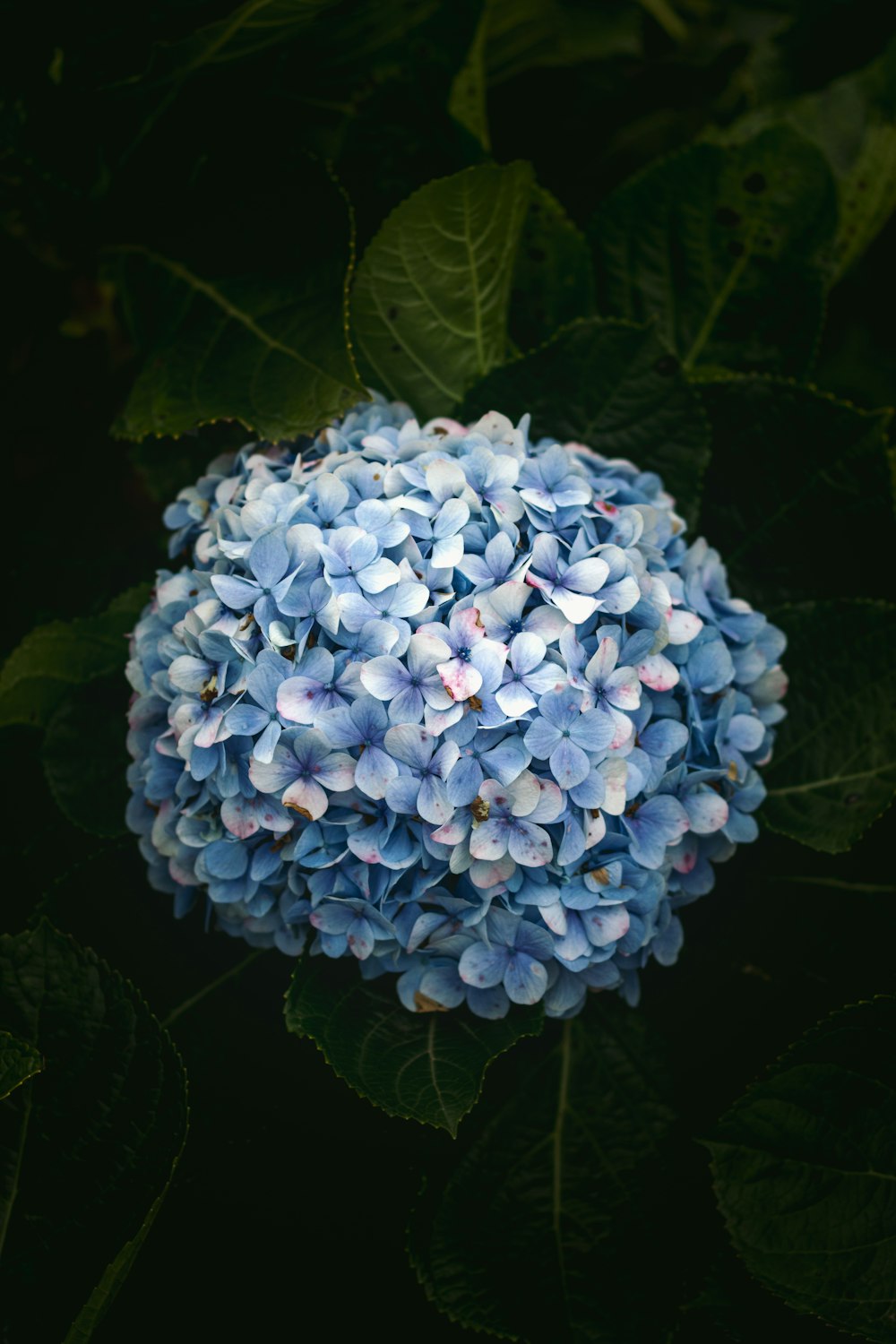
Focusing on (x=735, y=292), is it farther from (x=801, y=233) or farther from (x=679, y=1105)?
(x=679, y=1105)

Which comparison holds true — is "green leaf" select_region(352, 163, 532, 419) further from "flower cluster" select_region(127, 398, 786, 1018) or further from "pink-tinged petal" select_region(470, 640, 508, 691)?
"pink-tinged petal" select_region(470, 640, 508, 691)

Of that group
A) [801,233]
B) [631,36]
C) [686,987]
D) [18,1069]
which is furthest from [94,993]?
[631,36]

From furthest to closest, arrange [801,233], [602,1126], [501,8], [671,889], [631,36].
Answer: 1. [631,36]
2. [501,8]
3. [801,233]
4. [602,1126]
5. [671,889]

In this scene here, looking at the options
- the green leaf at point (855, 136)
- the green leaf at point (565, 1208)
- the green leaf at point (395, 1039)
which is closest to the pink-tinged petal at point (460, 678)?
the green leaf at point (395, 1039)

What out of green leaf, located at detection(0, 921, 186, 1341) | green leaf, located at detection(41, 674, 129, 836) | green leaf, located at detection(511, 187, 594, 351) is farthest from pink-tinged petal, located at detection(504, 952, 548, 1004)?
green leaf, located at detection(511, 187, 594, 351)

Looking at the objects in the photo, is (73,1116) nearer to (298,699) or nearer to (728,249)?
(298,699)

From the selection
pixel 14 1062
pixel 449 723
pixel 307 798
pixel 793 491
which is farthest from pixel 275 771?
pixel 793 491

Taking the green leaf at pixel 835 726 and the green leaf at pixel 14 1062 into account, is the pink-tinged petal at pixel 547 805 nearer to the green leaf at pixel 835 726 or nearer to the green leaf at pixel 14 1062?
the green leaf at pixel 835 726
